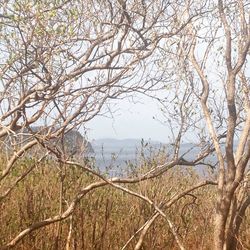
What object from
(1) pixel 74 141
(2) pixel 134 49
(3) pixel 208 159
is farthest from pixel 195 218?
(2) pixel 134 49

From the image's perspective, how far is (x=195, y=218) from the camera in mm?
8344

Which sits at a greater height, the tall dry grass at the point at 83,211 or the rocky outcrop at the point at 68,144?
the rocky outcrop at the point at 68,144

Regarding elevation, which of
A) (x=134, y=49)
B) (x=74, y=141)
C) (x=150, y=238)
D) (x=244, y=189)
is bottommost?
(x=150, y=238)

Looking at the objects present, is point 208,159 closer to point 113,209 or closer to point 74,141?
point 113,209

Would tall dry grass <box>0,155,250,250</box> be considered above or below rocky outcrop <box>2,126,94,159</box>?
below

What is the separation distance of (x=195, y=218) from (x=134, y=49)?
342cm

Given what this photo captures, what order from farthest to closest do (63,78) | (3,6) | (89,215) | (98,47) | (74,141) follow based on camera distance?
(89,215)
(74,141)
(98,47)
(63,78)
(3,6)

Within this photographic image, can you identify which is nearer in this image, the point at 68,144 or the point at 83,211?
the point at 68,144

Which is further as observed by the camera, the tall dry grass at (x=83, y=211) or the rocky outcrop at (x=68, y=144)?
the tall dry grass at (x=83, y=211)

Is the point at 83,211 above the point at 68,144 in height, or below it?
below

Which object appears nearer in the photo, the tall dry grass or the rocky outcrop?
the rocky outcrop

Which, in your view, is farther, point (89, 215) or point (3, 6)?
point (89, 215)

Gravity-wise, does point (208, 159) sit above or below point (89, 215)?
above

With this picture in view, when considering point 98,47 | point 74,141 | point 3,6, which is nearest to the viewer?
point 3,6
